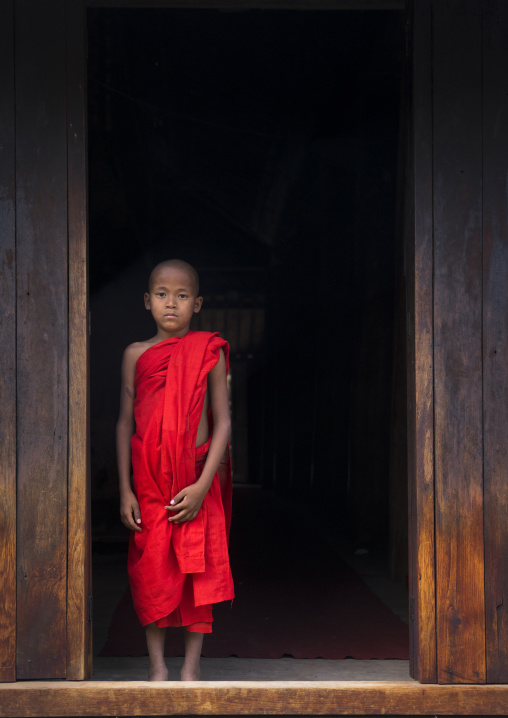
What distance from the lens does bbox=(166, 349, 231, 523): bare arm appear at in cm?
Result: 251

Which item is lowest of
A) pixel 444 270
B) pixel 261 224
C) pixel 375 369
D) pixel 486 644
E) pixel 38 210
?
pixel 486 644

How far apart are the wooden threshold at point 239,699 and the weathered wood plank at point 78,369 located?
0.30ft

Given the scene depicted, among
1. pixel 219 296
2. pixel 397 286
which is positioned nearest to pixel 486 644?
pixel 397 286

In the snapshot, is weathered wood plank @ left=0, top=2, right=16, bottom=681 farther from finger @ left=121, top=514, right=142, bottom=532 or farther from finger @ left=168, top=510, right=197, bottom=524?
finger @ left=168, top=510, right=197, bottom=524

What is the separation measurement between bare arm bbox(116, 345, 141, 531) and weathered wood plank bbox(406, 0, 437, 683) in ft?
3.01

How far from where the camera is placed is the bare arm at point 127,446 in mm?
2582

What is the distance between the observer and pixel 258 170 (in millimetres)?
6984

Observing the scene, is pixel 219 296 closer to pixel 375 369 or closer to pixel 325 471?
→ pixel 325 471

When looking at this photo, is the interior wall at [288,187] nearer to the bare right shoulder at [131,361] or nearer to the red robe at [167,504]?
the red robe at [167,504]

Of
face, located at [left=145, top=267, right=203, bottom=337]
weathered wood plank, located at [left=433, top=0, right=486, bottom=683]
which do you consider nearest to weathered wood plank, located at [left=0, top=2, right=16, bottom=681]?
face, located at [left=145, top=267, right=203, bottom=337]

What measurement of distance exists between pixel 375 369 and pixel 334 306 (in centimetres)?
147

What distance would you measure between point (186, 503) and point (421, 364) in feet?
2.88

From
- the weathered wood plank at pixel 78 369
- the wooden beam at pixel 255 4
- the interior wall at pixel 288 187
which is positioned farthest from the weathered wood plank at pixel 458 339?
the interior wall at pixel 288 187

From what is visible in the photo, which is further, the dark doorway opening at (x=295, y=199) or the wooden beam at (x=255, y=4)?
the dark doorway opening at (x=295, y=199)
